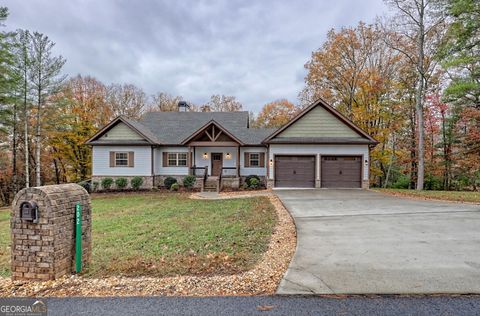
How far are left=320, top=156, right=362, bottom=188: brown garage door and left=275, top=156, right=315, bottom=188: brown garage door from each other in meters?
0.76

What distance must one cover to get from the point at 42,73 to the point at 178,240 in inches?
745

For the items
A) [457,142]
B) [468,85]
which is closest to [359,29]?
[468,85]

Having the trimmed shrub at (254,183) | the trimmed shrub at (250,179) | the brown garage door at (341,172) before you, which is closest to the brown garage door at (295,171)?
the brown garage door at (341,172)

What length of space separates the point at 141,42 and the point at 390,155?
864 inches

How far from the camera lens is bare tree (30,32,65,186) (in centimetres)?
1720

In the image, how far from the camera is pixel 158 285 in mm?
3451

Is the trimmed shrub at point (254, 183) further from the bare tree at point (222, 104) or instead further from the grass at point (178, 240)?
the bare tree at point (222, 104)

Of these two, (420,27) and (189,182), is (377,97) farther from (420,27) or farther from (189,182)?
(189,182)

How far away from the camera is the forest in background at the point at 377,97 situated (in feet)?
51.6

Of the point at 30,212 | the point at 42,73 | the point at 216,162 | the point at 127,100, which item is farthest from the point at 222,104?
the point at 30,212

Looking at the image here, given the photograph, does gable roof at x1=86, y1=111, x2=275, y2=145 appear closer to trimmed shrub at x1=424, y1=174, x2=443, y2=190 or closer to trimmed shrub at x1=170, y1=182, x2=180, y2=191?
trimmed shrub at x1=170, y1=182, x2=180, y2=191

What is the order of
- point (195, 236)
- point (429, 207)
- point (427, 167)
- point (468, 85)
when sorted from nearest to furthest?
point (195, 236) < point (429, 207) < point (468, 85) < point (427, 167)

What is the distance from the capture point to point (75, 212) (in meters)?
4.02

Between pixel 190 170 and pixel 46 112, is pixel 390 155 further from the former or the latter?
pixel 46 112
